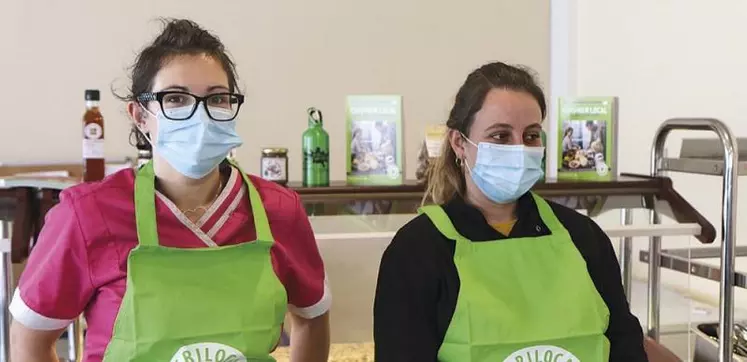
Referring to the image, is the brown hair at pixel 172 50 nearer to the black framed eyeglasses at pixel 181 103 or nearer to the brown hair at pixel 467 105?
the black framed eyeglasses at pixel 181 103

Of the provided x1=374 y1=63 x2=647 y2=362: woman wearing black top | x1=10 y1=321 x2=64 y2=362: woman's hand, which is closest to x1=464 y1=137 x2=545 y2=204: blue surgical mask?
x1=374 y1=63 x2=647 y2=362: woman wearing black top

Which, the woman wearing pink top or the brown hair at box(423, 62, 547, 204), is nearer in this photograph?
the woman wearing pink top

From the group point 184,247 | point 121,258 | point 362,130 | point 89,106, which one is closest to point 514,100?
point 362,130

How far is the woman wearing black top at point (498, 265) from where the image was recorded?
1459 millimetres

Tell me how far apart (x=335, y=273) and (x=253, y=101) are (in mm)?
889

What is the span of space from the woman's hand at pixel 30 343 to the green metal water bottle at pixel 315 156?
0.81 meters

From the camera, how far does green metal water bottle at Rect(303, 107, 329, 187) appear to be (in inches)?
79.4

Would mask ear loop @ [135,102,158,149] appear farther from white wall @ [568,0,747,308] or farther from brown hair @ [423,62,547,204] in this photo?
white wall @ [568,0,747,308]

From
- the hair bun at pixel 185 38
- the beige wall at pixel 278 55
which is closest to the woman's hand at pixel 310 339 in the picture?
the hair bun at pixel 185 38

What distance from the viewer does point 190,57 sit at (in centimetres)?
137

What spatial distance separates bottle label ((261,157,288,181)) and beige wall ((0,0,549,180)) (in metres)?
1.37

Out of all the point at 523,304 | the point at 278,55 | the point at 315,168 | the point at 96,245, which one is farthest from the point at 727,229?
the point at 278,55

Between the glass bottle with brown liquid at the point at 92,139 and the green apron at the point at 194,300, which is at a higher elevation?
the glass bottle with brown liquid at the point at 92,139

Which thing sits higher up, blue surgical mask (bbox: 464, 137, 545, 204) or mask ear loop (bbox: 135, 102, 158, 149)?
mask ear loop (bbox: 135, 102, 158, 149)
